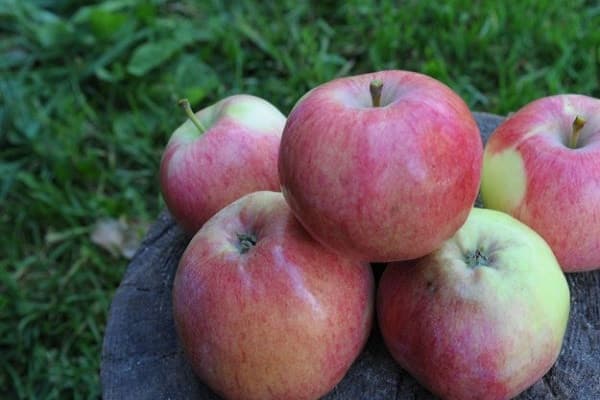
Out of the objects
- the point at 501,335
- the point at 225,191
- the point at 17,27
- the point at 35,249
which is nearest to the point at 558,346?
the point at 501,335

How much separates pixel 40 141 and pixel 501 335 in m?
2.09

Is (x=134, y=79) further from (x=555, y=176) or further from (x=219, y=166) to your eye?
(x=555, y=176)

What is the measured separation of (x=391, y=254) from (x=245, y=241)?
0.81 ft

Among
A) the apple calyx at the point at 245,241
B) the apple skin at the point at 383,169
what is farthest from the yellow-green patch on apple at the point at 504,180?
the apple calyx at the point at 245,241

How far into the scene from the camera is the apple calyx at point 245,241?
1166mm

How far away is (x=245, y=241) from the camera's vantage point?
1180 millimetres

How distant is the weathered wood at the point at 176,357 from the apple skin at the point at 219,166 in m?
0.19

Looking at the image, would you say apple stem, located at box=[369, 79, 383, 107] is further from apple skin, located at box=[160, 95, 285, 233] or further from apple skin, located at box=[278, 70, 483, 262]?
apple skin, located at box=[160, 95, 285, 233]

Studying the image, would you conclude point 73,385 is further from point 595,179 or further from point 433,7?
point 433,7

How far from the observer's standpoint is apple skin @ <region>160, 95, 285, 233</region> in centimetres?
135

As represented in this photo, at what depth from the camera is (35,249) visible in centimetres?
247

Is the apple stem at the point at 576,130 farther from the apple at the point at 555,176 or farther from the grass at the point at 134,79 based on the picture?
the grass at the point at 134,79

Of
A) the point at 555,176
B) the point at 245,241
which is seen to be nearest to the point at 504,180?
the point at 555,176

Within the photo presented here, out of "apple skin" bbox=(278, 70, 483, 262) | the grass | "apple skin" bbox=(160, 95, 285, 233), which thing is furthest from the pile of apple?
the grass
